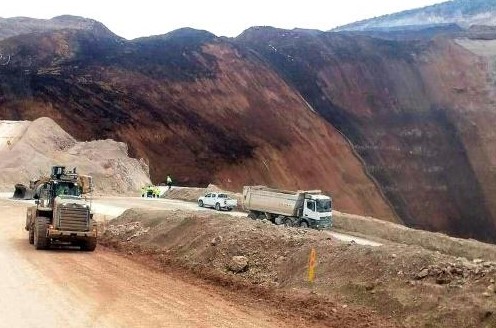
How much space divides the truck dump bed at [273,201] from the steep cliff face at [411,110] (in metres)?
35.1

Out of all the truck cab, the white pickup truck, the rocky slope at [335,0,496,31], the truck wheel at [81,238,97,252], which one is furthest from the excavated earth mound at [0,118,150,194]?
the rocky slope at [335,0,496,31]

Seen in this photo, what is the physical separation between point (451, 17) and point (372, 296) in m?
166

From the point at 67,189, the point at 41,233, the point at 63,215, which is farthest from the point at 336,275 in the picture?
the point at 67,189

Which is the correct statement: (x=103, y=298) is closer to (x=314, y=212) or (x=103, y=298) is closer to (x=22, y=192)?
(x=314, y=212)

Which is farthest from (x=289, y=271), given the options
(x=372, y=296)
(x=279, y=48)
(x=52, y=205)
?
(x=279, y=48)

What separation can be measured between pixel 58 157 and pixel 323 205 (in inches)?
1183

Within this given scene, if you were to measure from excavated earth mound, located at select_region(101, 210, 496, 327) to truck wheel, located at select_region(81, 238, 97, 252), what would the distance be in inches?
53.6

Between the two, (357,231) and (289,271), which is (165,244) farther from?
(357,231)

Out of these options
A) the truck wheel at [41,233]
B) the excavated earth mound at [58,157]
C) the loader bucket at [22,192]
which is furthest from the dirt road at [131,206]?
the truck wheel at [41,233]

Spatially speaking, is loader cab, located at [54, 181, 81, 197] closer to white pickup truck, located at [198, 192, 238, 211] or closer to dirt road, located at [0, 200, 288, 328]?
dirt road, located at [0, 200, 288, 328]

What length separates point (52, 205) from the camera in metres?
21.4

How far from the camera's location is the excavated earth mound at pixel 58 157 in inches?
2005

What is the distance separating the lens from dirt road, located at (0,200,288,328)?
37.4ft

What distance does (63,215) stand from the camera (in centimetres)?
2014
